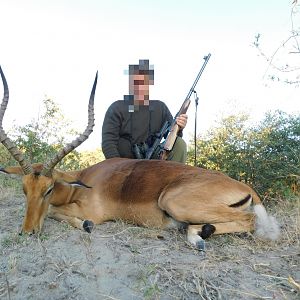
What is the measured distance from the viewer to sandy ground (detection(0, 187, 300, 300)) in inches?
122

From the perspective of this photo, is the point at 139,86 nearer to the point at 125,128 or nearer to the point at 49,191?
the point at 125,128

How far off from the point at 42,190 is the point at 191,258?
1.86 meters

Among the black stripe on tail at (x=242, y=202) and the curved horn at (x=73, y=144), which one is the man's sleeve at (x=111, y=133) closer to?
the curved horn at (x=73, y=144)

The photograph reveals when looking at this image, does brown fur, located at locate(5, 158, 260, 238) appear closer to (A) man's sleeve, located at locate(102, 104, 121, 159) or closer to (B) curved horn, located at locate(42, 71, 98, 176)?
(B) curved horn, located at locate(42, 71, 98, 176)

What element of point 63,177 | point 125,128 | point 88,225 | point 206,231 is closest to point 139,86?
point 125,128

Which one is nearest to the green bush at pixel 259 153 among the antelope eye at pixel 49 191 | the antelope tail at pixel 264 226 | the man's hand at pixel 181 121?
the man's hand at pixel 181 121

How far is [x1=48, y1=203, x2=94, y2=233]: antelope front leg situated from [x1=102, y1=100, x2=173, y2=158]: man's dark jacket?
1.67 meters

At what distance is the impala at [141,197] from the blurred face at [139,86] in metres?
1.81

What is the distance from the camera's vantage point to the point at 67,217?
512cm

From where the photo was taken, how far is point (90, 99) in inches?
191

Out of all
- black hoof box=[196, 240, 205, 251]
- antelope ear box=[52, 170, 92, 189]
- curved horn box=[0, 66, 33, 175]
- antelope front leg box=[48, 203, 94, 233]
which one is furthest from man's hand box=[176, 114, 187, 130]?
black hoof box=[196, 240, 205, 251]

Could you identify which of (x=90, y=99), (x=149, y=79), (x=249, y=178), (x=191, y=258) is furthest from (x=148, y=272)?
(x=249, y=178)

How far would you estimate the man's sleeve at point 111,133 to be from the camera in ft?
22.3

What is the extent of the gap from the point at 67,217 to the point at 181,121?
2.61 m
